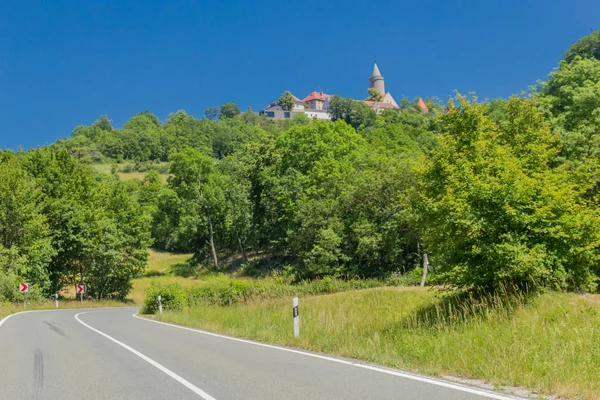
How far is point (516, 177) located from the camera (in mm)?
10914

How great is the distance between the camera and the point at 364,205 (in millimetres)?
40031

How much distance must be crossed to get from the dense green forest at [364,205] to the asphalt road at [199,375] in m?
5.36

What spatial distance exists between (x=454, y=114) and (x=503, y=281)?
10.7 m

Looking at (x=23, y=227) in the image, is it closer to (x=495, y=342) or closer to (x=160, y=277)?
(x=160, y=277)

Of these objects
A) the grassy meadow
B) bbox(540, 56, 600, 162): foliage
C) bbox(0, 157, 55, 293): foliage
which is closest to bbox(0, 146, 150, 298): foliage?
bbox(0, 157, 55, 293): foliage

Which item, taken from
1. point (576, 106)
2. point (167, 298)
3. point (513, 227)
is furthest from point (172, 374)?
point (576, 106)

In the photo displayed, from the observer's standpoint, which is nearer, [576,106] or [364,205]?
[576,106]

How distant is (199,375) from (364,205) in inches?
1323

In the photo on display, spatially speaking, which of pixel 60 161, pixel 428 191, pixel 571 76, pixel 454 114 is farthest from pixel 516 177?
pixel 60 161

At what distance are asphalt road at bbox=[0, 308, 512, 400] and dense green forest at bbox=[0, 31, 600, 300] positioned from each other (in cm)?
536

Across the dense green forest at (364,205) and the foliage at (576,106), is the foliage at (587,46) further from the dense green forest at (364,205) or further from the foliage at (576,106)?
the foliage at (576,106)

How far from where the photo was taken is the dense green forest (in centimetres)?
1094

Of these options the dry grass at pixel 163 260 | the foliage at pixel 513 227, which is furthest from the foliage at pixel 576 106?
the dry grass at pixel 163 260

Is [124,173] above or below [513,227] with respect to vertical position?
above
